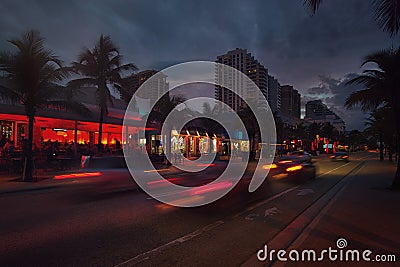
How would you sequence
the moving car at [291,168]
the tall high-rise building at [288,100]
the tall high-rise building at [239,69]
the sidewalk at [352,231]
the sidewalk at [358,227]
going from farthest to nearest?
1. the tall high-rise building at [288,100]
2. the tall high-rise building at [239,69]
3. the moving car at [291,168]
4. the sidewalk at [358,227]
5. the sidewalk at [352,231]

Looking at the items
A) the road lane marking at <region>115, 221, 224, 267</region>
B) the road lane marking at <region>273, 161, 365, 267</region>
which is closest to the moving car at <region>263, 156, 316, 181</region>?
the road lane marking at <region>273, 161, 365, 267</region>

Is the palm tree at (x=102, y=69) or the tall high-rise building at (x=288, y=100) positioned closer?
the palm tree at (x=102, y=69)

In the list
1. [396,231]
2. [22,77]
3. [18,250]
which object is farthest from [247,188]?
[22,77]

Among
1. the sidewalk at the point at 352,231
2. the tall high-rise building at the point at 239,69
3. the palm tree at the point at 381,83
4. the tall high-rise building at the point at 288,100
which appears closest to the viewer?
the sidewalk at the point at 352,231

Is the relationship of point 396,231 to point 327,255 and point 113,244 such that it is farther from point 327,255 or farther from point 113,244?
point 113,244

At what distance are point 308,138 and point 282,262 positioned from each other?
89115 millimetres

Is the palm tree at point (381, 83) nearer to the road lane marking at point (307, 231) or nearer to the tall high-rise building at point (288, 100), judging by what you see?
the road lane marking at point (307, 231)

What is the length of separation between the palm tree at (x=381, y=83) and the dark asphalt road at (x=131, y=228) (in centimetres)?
454

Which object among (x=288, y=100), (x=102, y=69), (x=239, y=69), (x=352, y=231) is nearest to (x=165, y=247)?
(x=352, y=231)

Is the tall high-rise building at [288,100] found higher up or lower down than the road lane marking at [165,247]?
higher up

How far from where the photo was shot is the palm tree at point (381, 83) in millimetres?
11281

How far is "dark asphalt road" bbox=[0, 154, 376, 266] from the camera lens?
4.77 metres

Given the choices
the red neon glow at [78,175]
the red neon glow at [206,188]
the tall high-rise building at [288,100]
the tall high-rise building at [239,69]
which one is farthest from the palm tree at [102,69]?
the tall high-rise building at [288,100]

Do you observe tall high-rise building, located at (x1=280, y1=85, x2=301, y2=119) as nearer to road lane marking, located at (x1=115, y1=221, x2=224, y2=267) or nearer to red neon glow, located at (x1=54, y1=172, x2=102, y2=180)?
red neon glow, located at (x1=54, y1=172, x2=102, y2=180)
